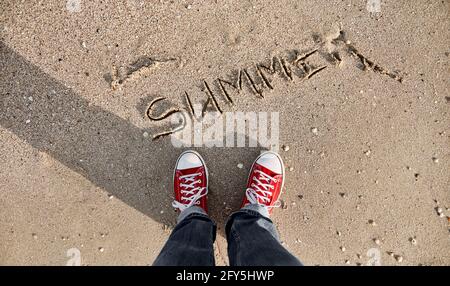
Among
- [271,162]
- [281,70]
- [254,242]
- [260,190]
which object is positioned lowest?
[254,242]

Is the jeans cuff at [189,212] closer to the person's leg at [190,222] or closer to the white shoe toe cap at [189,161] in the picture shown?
the person's leg at [190,222]

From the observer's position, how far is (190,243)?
1993mm

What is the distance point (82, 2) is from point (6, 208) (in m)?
1.42

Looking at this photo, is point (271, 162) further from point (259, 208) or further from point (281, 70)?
point (281, 70)

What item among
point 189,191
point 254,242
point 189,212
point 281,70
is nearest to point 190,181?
→ point 189,191

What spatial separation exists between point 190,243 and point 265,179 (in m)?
0.65

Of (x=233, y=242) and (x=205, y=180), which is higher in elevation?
(x=205, y=180)

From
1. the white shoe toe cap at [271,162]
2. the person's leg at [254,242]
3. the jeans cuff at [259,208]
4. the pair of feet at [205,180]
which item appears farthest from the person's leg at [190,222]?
the white shoe toe cap at [271,162]

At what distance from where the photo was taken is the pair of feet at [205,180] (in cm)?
234

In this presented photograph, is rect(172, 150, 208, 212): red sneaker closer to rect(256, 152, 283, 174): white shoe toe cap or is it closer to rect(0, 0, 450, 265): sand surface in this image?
rect(0, 0, 450, 265): sand surface

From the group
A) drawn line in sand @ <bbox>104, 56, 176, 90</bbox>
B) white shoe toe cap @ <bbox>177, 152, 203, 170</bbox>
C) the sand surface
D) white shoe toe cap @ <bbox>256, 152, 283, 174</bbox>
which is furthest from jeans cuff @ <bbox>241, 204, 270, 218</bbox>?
drawn line in sand @ <bbox>104, 56, 176, 90</bbox>

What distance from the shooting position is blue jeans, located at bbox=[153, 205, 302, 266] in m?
1.84

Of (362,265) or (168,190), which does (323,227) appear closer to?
(362,265)

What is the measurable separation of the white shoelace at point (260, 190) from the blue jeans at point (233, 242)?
5cm
